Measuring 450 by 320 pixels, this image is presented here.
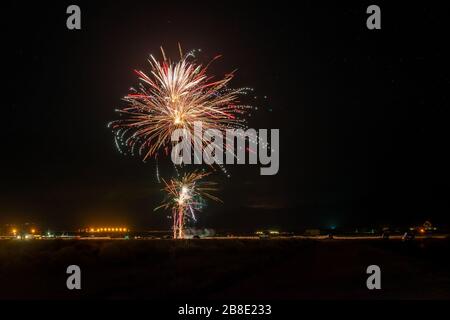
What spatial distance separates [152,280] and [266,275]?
4.71m

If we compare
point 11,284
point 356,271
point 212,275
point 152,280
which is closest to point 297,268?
point 356,271

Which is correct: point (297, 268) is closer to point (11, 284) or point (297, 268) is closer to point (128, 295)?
point (128, 295)

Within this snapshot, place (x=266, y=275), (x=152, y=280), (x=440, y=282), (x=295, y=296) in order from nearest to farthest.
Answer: (x=295, y=296) < (x=440, y=282) < (x=152, y=280) < (x=266, y=275)

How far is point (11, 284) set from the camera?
22.3 metres

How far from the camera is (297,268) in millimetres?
25688

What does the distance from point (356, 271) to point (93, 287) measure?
10.8 metres
